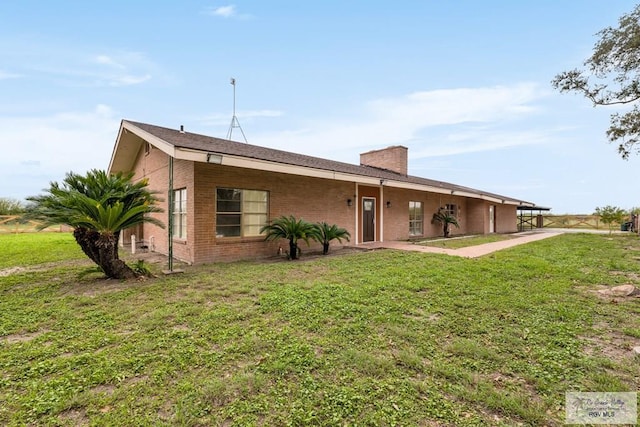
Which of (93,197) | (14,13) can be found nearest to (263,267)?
(93,197)

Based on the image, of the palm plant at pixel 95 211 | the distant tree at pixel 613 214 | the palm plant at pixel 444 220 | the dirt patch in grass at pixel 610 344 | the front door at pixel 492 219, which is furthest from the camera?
the front door at pixel 492 219

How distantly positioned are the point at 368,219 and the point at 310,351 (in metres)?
10.6

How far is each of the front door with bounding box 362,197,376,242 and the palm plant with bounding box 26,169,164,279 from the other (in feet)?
28.6

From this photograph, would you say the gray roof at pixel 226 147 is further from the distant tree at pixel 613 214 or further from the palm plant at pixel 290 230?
the distant tree at pixel 613 214

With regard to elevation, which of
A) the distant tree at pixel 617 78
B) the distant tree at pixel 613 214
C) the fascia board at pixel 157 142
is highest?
the distant tree at pixel 617 78

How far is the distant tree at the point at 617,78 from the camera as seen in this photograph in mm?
12789

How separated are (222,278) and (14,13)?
8808 mm

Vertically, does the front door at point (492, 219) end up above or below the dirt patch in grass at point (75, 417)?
above

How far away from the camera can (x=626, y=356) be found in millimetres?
2869

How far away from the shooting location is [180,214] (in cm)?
909

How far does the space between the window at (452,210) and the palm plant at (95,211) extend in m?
16.1

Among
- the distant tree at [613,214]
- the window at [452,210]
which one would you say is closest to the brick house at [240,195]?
the window at [452,210]

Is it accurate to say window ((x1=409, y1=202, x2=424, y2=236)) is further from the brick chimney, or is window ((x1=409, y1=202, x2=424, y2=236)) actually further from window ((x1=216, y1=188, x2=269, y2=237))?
window ((x1=216, y1=188, x2=269, y2=237))

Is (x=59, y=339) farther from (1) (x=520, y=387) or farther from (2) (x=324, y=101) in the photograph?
(2) (x=324, y=101)
